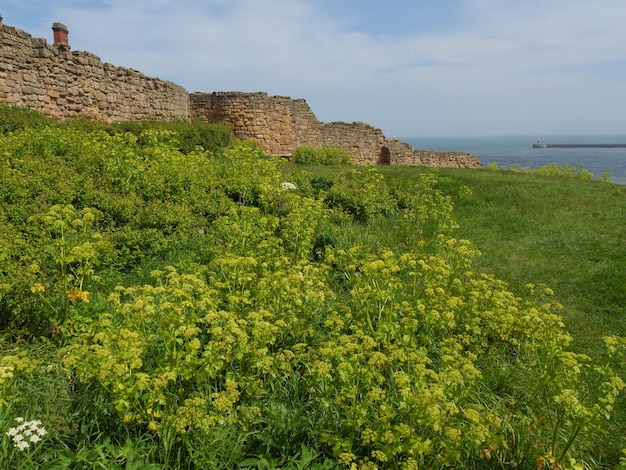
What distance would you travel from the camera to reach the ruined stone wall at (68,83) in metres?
11.2

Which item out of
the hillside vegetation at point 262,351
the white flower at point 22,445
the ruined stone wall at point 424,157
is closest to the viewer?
the white flower at point 22,445

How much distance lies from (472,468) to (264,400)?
1395 mm

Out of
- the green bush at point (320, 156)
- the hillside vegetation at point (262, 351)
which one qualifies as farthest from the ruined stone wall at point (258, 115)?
the hillside vegetation at point (262, 351)

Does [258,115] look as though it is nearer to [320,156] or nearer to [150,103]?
[320,156]

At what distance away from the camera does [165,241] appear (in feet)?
18.0

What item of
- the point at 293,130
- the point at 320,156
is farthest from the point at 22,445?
the point at 293,130

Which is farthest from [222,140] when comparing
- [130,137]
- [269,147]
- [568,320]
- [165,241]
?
[568,320]

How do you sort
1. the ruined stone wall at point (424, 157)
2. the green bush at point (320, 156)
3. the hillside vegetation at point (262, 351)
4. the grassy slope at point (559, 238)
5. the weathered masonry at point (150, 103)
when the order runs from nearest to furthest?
the hillside vegetation at point (262, 351) → the grassy slope at point (559, 238) → the weathered masonry at point (150, 103) → the green bush at point (320, 156) → the ruined stone wall at point (424, 157)

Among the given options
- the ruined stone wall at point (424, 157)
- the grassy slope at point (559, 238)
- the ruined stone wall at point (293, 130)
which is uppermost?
the ruined stone wall at point (293, 130)

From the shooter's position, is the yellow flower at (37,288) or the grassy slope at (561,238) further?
the grassy slope at (561,238)

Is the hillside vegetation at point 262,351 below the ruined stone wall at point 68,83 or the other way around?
below

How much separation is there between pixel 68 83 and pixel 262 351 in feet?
40.7

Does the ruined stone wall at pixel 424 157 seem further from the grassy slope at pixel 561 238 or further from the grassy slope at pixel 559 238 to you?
the grassy slope at pixel 561 238

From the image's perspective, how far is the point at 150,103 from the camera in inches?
650
